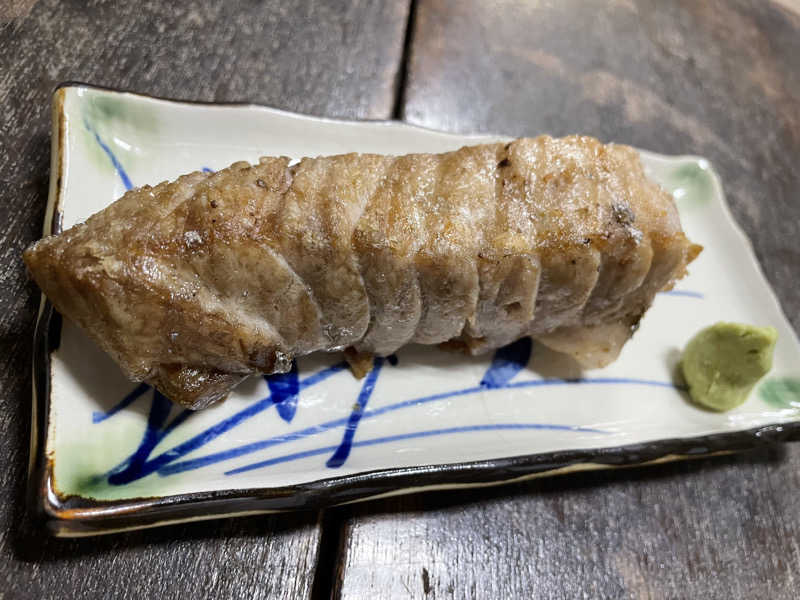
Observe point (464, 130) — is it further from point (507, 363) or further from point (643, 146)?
point (507, 363)

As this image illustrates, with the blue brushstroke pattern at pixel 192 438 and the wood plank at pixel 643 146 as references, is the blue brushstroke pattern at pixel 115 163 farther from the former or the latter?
the wood plank at pixel 643 146

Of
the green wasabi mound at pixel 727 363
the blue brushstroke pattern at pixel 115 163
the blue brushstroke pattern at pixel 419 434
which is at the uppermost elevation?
the blue brushstroke pattern at pixel 115 163

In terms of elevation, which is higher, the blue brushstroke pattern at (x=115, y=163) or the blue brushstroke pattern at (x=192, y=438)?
the blue brushstroke pattern at (x=115, y=163)

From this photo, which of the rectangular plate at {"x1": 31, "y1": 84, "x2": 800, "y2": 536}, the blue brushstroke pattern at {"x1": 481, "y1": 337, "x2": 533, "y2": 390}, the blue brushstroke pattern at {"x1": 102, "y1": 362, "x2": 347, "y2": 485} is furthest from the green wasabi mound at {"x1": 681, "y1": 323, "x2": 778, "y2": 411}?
the blue brushstroke pattern at {"x1": 102, "y1": 362, "x2": 347, "y2": 485}

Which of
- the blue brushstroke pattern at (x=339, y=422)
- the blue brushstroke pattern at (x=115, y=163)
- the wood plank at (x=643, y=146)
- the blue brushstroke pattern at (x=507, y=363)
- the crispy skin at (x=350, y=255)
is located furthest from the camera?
the blue brushstroke pattern at (x=507, y=363)

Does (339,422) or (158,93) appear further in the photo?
(158,93)

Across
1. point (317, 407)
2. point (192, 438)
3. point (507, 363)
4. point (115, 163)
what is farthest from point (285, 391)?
point (115, 163)

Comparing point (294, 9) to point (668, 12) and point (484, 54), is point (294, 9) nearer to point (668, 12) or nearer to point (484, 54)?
point (484, 54)

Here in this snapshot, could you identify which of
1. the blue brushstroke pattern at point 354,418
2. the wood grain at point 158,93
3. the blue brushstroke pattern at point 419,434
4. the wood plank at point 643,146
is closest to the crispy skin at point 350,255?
the blue brushstroke pattern at point 354,418
